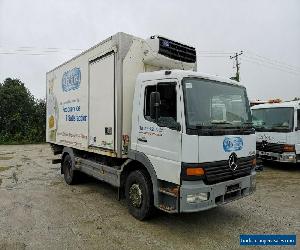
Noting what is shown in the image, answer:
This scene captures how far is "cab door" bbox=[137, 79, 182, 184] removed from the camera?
4730 millimetres

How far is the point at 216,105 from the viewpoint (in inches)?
197

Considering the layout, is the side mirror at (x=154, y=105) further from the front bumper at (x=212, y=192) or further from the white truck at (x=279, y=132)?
the white truck at (x=279, y=132)

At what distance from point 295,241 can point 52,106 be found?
7.63 m

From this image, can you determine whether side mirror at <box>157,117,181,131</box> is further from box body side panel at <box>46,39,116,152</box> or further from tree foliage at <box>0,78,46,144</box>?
tree foliage at <box>0,78,46,144</box>

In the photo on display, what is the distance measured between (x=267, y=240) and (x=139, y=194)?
7.37 ft

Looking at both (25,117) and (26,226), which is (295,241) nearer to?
(26,226)

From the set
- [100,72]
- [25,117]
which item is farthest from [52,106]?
[25,117]

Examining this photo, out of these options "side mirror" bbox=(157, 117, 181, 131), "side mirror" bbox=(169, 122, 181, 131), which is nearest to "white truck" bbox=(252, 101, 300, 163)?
"side mirror" bbox=(157, 117, 181, 131)

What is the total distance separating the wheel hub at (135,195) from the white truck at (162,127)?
0.02 metres

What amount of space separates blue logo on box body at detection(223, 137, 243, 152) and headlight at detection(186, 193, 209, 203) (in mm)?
828

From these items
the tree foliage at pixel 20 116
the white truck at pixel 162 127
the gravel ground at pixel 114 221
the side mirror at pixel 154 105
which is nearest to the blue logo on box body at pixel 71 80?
the white truck at pixel 162 127

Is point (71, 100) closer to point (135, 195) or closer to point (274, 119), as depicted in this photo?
point (135, 195)

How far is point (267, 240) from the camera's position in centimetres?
477

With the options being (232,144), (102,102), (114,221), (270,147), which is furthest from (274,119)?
(114,221)
